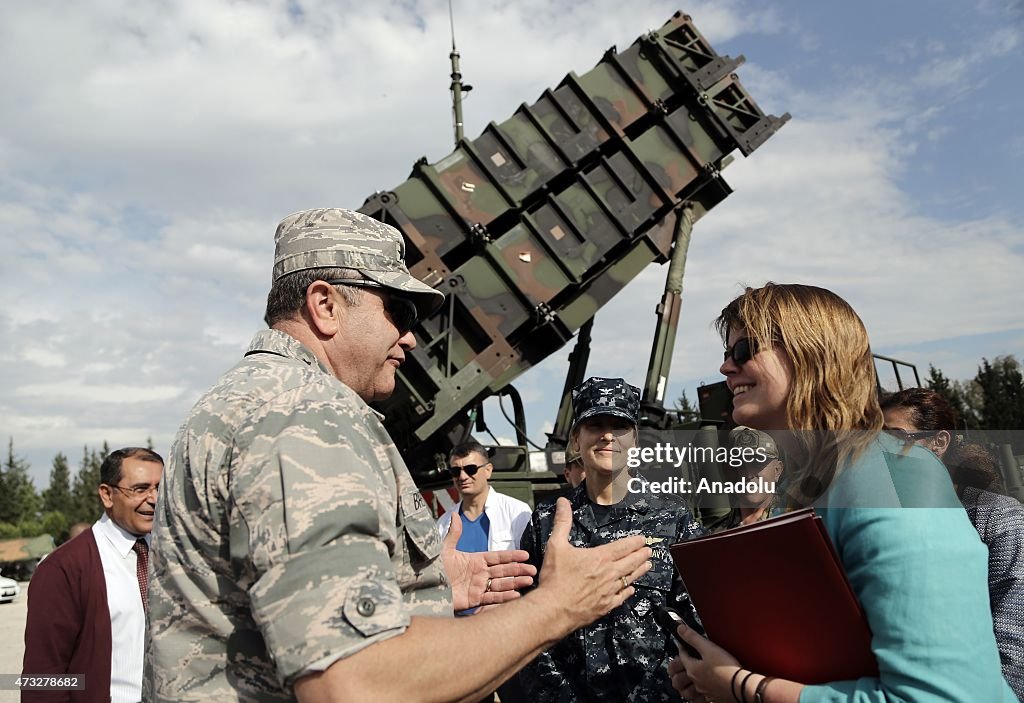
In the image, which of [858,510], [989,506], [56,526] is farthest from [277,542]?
[56,526]

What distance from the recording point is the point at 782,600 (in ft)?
4.69

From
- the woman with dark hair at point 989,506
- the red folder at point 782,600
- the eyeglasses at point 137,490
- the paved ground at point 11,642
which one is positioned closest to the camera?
the red folder at point 782,600

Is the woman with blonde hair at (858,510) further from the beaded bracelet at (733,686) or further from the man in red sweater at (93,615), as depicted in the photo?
the man in red sweater at (93,615)

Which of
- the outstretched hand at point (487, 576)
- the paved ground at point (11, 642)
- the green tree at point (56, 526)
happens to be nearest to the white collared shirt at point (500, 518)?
the outstretched hand at point (487, 576)

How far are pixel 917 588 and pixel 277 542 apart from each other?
101 cm

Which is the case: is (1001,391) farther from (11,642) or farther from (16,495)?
(16,495)

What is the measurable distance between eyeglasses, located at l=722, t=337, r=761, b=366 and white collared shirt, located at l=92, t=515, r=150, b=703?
2488 millimetres

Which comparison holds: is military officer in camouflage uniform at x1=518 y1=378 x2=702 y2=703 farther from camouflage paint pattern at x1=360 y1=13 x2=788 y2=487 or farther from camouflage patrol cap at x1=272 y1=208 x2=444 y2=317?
camouflage paint pattern at x1=360 y1=13 x2=788 y2=487

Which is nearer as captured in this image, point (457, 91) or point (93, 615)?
point (93, 615)

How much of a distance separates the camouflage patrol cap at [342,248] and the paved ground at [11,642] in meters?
4.65

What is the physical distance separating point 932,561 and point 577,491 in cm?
176

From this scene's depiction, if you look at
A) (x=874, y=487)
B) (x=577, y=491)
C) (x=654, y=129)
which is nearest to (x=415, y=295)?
(x=874, y=487)

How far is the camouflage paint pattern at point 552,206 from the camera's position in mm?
7773

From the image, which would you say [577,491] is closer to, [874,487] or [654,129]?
[874,487]
